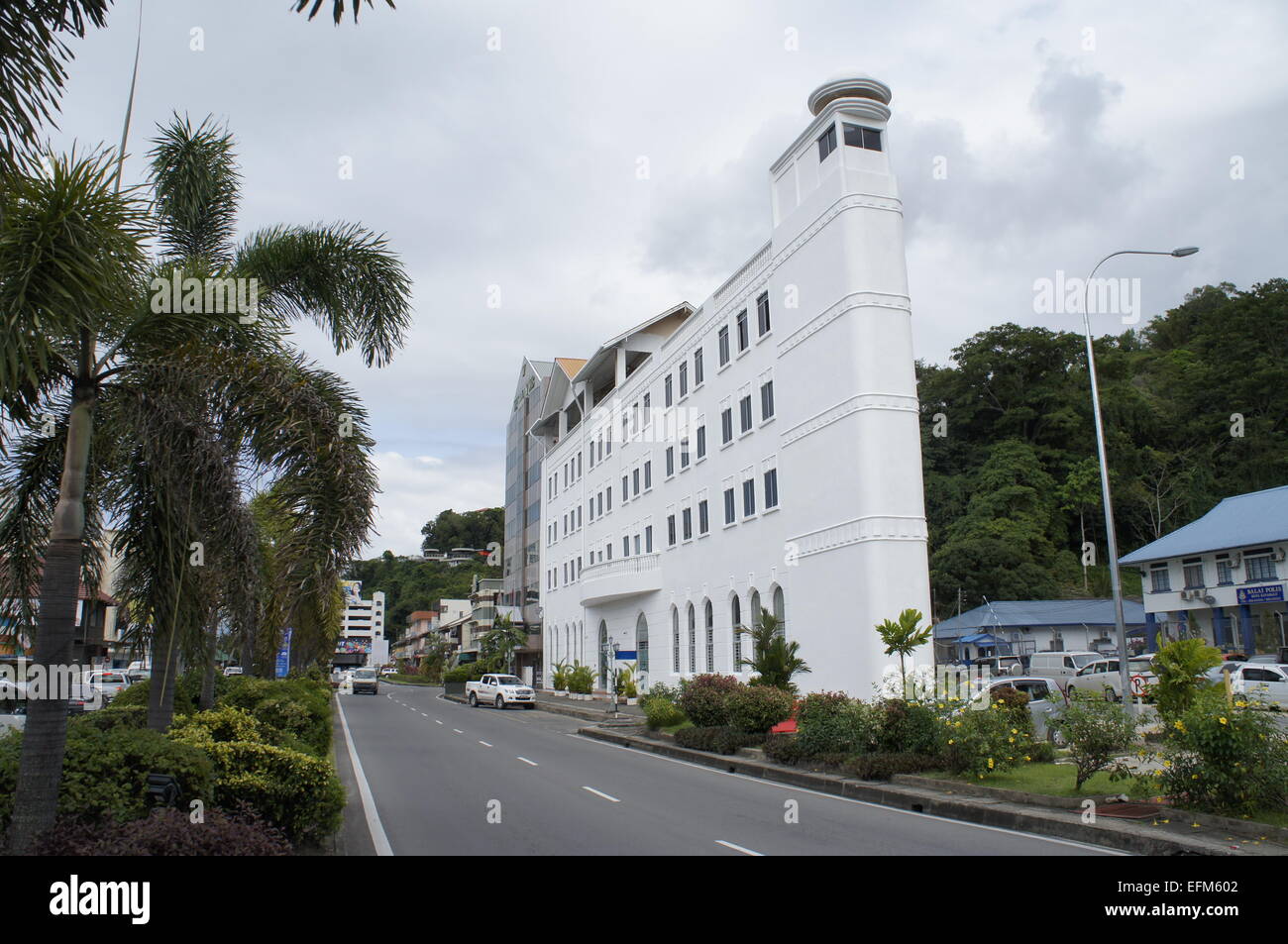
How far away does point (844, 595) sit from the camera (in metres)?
27.5

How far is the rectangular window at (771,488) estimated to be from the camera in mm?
32750

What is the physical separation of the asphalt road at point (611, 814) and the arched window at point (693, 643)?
16445 mm

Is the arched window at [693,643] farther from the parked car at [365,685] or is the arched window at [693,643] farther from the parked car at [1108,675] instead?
the parked car at [365,685]

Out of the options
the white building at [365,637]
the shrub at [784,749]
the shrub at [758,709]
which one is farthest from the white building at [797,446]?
the white building at [365,637]

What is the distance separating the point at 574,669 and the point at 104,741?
4421 centimetres

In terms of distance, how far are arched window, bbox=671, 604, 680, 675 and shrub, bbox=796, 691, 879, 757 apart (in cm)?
2210

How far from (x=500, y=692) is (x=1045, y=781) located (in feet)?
117

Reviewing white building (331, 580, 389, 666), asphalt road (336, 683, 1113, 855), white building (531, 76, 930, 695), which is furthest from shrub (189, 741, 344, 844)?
white building (331, 580, 389, 666)

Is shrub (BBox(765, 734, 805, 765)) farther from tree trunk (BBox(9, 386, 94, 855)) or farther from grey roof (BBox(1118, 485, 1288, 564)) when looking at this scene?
grey roof (BBox(1118, 485, 1288, 564))

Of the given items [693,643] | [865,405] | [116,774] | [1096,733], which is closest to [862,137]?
[865,405]

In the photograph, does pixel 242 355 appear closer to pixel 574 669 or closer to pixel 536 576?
pixel 574 669

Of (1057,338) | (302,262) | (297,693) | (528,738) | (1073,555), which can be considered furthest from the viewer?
(1057,338)

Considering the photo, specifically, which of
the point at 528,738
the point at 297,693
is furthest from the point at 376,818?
the point at 528,738

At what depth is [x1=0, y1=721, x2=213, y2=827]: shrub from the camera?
754 cm
